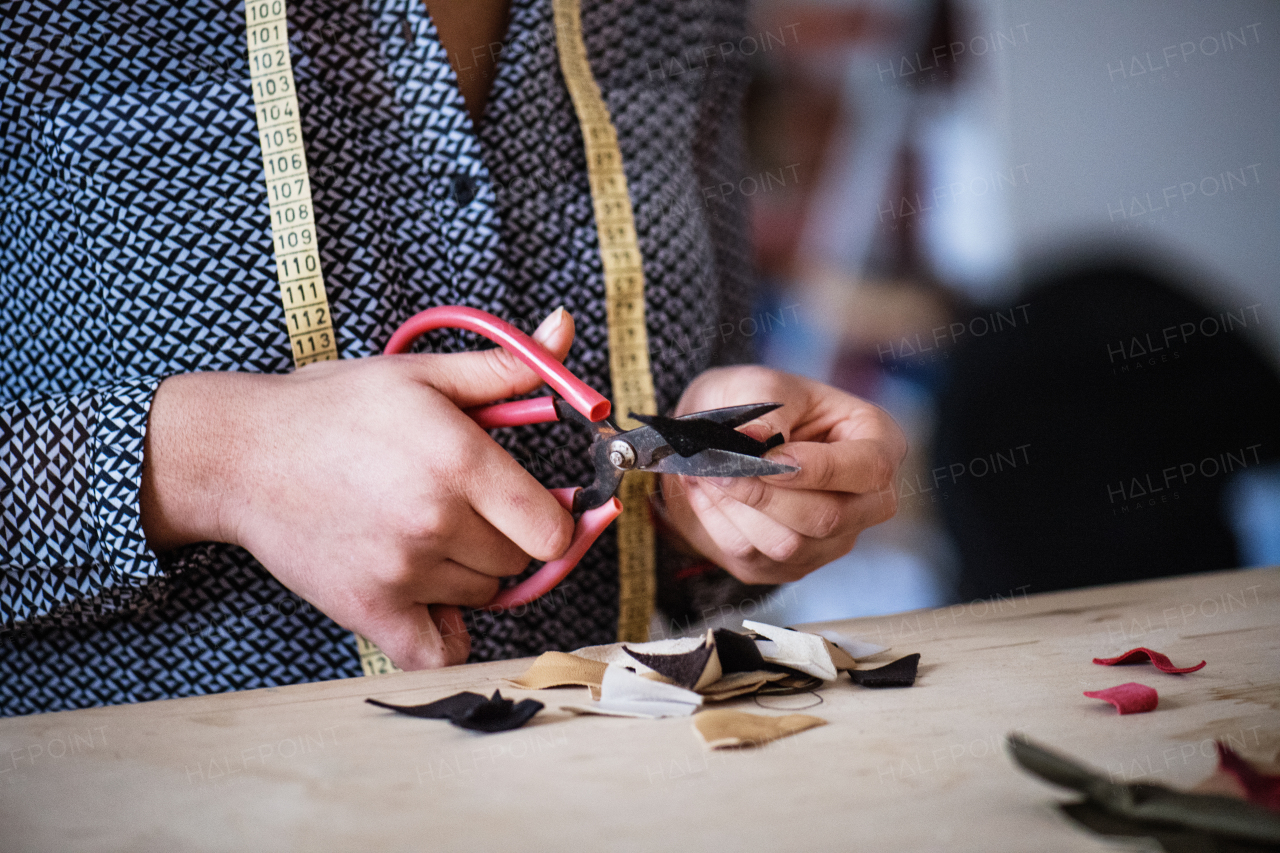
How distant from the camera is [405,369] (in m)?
0.67

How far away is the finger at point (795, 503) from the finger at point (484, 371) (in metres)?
0.18

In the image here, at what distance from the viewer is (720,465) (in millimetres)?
646

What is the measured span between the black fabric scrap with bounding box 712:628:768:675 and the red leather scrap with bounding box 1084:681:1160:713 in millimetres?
212

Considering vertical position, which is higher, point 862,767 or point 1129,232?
point 1129,232

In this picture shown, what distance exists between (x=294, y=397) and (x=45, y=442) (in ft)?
0.71

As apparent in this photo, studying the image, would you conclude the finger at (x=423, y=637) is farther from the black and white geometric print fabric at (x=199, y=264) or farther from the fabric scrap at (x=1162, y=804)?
the fabric scrap at (x=1162, y=804)

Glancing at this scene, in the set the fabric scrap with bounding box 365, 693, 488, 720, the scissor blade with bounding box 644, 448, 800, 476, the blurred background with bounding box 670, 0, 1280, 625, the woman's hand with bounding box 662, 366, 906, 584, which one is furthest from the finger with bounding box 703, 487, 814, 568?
the blurred background with bounding box 670, 0, 1280, 625

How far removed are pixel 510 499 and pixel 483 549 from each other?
2.6 inches

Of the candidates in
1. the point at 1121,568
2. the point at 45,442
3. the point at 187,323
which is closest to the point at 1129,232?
the point at 1121,568

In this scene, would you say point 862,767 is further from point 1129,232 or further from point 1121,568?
point 1129,232

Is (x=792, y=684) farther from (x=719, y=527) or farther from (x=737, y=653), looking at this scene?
(x=719, y=527)

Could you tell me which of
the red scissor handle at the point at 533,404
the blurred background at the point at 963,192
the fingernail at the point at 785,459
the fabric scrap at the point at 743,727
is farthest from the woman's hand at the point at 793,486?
the blurred background at the point at 963,192

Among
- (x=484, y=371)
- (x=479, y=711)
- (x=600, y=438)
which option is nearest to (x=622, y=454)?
(x=600, y=438)

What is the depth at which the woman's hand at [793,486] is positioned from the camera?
0.71m
